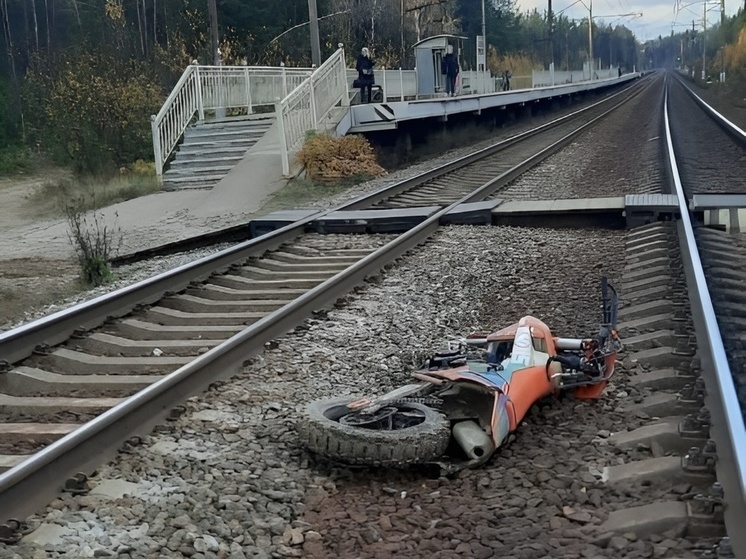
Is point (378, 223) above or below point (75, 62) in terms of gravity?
below

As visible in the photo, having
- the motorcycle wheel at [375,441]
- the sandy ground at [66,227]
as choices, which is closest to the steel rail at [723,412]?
the motorcycle wheel at [375,441]

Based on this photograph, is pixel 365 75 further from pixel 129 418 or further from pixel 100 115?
pixel 129 418

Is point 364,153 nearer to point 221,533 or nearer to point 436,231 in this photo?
point 436,231

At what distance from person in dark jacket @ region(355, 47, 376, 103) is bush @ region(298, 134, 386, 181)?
3.62 metres

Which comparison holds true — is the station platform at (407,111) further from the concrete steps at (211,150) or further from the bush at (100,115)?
the bush at (100,115)

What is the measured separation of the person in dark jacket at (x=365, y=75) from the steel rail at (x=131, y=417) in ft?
51.9

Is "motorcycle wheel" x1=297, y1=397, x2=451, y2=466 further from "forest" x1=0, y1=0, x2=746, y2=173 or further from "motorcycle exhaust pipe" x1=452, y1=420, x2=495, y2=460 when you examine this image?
"forest" x1=0, y1=0, x2=746, y2=173

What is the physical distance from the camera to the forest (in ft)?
78.9

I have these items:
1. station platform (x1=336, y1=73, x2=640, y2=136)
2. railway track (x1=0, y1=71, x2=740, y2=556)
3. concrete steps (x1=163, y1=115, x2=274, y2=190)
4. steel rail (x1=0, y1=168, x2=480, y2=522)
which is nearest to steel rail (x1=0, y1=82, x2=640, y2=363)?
railway track (x1=0, y1=71, x2=740, y2=556)

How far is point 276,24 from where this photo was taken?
48812mm

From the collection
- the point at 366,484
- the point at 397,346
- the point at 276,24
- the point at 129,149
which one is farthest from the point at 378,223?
the point at 276,24

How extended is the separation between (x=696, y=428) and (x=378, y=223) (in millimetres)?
7072

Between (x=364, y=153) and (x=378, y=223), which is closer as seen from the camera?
(x=378, y=223)

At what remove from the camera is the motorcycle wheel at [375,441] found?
13.2 feet
